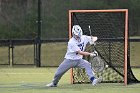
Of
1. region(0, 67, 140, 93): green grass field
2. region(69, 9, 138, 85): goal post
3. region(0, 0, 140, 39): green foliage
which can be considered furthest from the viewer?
region(0, 0, 140, 39): green foliage

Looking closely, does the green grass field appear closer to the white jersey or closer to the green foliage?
the white jersey

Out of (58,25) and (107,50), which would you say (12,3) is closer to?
(58,25)

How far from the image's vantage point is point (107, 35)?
14555mm

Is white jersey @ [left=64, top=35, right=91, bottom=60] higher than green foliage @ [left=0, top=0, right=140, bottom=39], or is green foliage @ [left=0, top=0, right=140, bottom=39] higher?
green foliage @ [left=0, top=0, right=140, bottom=39]

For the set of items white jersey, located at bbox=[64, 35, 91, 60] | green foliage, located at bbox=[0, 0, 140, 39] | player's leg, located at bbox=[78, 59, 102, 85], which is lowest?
player's leg, located at bbox=[78, 59, 102, 85]

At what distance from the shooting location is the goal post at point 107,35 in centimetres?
1384

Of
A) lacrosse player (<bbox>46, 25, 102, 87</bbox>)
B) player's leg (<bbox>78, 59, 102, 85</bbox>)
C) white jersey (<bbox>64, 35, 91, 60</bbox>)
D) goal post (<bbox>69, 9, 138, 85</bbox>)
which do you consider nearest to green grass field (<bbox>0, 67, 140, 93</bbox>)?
player's leg (<bbox>78, 59, 102, 85</bbox>)

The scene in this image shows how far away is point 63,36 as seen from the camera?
21.1m

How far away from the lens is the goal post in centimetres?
1384

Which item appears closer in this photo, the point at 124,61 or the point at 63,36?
the point at 124,61

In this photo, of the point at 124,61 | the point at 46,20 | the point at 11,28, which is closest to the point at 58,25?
the point at 46,20

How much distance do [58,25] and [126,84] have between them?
8827 millimetres

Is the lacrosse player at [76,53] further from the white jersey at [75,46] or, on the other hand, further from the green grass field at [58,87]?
the green grass field at [58,87]

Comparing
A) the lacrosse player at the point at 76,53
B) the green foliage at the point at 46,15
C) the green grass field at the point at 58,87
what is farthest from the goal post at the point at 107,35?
the green foliage at the point at 46,15
